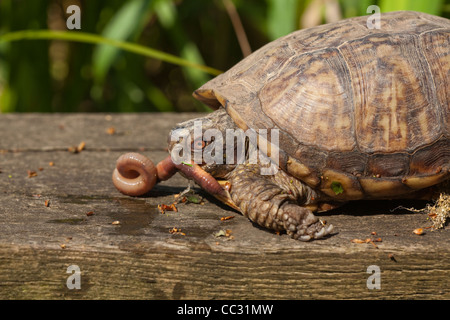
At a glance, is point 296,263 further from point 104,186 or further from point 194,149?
point 104,186

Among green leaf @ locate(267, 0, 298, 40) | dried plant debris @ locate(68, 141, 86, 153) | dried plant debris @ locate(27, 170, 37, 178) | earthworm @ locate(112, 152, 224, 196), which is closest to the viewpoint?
earthworm @ locate(112, 152, 224, 196)

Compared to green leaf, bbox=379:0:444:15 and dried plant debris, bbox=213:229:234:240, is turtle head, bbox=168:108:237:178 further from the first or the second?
green leaf, bbox=379:0:444:15

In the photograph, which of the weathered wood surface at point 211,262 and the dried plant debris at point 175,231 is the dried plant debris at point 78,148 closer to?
the weathered wood surface at point 211,262

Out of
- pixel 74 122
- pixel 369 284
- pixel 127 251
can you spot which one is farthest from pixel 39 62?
pixel 369 284

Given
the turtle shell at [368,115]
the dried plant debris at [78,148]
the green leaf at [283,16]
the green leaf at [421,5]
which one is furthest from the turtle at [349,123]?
the green leaf at [283,16]

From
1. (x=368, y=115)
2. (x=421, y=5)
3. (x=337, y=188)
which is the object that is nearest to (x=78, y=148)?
(x=337, y=188)

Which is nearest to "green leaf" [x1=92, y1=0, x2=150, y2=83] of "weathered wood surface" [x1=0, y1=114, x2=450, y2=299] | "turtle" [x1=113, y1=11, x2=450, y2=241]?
"turtle" [x1=113, y1=11, x2=450, y2=241]
